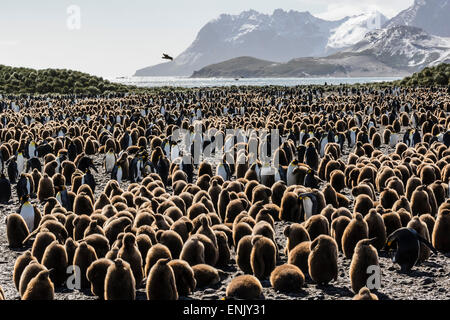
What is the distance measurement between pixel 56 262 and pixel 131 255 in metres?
1.03

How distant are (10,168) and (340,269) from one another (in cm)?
1014

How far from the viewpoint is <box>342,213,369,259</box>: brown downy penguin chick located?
697cm

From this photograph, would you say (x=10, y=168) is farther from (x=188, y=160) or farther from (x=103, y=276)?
(x=103, y=276)

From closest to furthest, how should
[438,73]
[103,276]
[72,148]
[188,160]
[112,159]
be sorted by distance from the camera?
[103,276] → [188,160] → [112,159] → [72,148] → [438,73]

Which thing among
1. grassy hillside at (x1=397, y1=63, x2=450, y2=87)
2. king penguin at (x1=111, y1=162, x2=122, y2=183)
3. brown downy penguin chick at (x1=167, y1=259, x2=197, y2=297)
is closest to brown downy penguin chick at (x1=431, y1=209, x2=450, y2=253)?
brown downy penguin chick at (x1=167, y1=259, x2=197, y2=297)

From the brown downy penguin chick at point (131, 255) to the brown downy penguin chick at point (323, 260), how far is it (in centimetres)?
217

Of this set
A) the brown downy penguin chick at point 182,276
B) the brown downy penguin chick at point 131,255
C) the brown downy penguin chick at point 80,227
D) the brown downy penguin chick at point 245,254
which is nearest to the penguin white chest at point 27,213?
the brown downy penguin chick at point 80,227

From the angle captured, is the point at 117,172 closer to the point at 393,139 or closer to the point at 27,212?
the point at 27,212

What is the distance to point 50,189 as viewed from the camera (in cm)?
1127

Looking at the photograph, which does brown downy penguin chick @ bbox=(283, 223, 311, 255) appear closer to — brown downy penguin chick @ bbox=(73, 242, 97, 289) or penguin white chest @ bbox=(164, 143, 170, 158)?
brown downy penguin chick @ bbox=(73, 242, 97, 289)

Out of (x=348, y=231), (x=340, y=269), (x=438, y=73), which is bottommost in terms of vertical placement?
(x=340, y=269)

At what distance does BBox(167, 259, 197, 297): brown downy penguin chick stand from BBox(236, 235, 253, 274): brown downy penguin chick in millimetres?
982

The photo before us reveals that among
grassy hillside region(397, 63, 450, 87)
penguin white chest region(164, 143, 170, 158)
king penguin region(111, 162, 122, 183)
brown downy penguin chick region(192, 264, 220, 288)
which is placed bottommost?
brown downy penguin chick region(192, 264, 220, 288)
